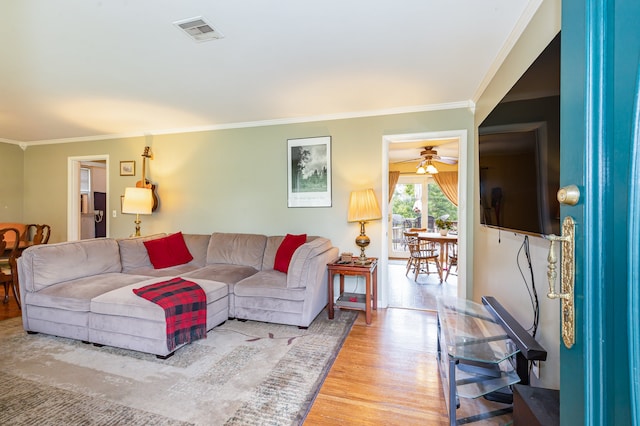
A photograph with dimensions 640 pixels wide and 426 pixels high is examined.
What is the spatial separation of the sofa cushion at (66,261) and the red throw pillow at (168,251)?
1.21 feet

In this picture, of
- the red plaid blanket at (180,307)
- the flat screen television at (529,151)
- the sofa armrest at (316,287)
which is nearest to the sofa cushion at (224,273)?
the red plaid blanket at (180,307)

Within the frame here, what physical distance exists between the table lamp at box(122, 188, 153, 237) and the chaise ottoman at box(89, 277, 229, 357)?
1873 millimetres

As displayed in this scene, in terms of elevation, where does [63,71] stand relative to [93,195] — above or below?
above

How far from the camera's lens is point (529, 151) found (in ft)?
4.67

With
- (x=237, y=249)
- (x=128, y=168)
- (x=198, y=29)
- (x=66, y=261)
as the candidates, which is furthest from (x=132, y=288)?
(x=128, y=168)

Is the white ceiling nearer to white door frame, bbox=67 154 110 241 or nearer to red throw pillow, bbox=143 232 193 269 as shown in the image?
white door frame, bbox=67 154 110 241

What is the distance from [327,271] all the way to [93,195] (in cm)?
702

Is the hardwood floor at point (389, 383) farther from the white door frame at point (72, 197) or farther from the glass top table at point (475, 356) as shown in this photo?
the white door frame at point (72, 197)

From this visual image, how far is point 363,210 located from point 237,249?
5.85ft

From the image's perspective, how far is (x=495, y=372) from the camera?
1.77 m

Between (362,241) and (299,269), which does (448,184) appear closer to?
(362,241)

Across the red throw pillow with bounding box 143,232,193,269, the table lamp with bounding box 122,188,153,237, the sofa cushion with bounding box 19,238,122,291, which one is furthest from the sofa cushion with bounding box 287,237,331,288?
the table lamp with bounding box 122,188,153,237

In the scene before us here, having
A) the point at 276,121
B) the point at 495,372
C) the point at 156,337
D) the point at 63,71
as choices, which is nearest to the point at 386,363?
the point at 495,372

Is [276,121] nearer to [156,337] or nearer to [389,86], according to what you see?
[389,86]
